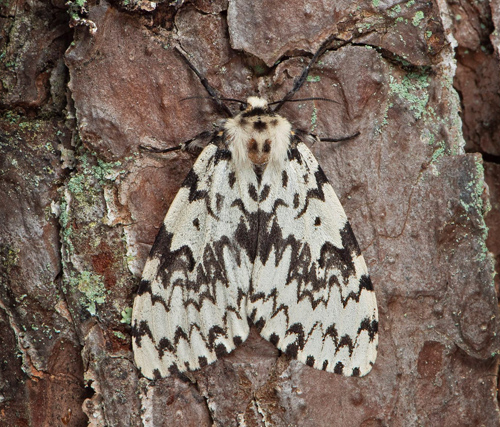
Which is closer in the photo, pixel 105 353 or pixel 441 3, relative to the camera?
pixel 105 353

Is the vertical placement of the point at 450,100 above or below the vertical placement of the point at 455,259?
above

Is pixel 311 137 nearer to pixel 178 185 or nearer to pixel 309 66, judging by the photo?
pixel 309 66

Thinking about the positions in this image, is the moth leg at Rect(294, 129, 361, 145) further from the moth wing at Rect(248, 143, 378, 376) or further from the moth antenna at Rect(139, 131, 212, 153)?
the moth antenna at Rect(139, 131, 212, 153)

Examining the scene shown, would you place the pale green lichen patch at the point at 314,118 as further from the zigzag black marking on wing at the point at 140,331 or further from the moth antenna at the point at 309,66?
the zigzag black marking on wing at the point at 140,331

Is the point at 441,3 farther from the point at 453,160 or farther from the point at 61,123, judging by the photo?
the point at 61,123

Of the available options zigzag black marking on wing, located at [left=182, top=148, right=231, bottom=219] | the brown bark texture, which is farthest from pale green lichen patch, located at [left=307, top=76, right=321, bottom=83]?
zigzag black marking on wing, located at [left=182, top=148, right=231, bottom=219]

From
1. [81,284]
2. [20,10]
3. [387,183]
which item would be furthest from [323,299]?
[20,10]

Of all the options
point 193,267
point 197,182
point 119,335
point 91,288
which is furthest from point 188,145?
point 119,335

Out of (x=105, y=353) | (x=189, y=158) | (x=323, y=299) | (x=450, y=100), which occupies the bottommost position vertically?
(x=105, y=353)
